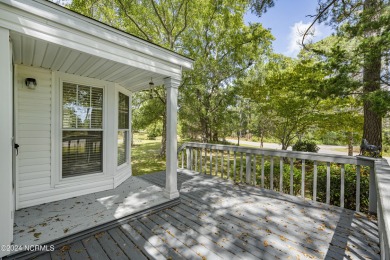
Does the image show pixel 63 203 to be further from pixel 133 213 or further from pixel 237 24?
pixel 237 24

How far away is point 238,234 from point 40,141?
11.2 feet

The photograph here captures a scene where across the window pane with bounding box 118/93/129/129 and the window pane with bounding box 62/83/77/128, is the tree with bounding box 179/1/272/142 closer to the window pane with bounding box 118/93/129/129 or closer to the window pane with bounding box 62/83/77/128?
the window pane with bounding box 118/93/129/129

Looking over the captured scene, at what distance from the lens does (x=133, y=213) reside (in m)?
2.72

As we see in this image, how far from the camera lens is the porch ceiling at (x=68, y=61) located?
217 centimetres

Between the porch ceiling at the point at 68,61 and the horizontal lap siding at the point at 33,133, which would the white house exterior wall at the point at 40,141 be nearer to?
the horizontal lap siding at the point at 33,133

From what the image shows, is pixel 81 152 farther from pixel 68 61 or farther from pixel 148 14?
pixel 148 14

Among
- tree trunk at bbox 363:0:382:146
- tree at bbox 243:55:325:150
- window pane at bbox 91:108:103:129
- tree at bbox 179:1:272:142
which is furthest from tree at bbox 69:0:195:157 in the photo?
tree trunk at bbox 363:0:382:146

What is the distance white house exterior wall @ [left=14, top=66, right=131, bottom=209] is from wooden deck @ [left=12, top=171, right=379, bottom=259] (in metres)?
1.42

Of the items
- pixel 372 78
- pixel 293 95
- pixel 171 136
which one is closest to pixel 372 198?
pixel 372 78

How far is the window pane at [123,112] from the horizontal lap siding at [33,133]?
52.6 inches

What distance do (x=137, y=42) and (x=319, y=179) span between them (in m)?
4.30

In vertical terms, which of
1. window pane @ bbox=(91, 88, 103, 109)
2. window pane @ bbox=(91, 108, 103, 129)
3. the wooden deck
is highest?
window pane @ bbox=(91, 88, 103, 109)

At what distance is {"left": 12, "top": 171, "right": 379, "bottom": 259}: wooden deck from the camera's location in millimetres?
1981

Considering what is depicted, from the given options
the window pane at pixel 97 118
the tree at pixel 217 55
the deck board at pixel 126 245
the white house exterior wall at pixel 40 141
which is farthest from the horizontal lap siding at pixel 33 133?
the tree at pixel 217 55
